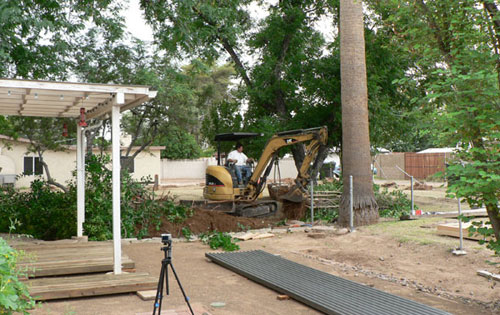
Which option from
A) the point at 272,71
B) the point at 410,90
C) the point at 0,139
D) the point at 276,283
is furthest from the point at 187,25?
the point at 0,139

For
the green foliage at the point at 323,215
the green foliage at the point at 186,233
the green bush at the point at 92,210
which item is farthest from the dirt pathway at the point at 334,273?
the green foliage at the point at 323,215

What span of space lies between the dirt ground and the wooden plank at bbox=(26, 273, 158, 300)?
0.34 ft

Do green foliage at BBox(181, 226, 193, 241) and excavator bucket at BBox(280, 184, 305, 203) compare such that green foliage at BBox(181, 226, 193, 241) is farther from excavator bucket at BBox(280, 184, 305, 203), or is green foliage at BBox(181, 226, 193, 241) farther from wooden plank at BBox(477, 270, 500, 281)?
wooden plank at BBox(477, 270, 500, 281)

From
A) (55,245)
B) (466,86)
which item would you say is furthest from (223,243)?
(466,86)

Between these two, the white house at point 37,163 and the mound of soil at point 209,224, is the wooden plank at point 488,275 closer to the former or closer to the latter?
the mound of soil at point 209,224

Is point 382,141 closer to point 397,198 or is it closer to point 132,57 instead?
point 397,198

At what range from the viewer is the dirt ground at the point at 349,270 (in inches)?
231

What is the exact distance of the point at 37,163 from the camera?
29.8m

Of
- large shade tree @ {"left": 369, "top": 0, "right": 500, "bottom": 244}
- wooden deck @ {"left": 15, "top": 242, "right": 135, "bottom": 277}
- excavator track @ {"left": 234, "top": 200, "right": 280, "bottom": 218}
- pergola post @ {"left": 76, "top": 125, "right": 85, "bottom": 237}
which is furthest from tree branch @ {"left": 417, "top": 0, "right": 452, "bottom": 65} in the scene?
excavator track @ {"left": 234, "top": 200, "right": 280, "bottom": 218}

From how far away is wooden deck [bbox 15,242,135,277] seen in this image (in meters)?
6.86

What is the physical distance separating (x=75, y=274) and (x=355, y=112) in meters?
8.48

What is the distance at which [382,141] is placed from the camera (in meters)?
18.2

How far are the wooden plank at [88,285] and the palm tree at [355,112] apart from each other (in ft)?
23.9

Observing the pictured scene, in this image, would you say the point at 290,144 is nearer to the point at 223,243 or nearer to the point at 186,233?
the point at 186,233
